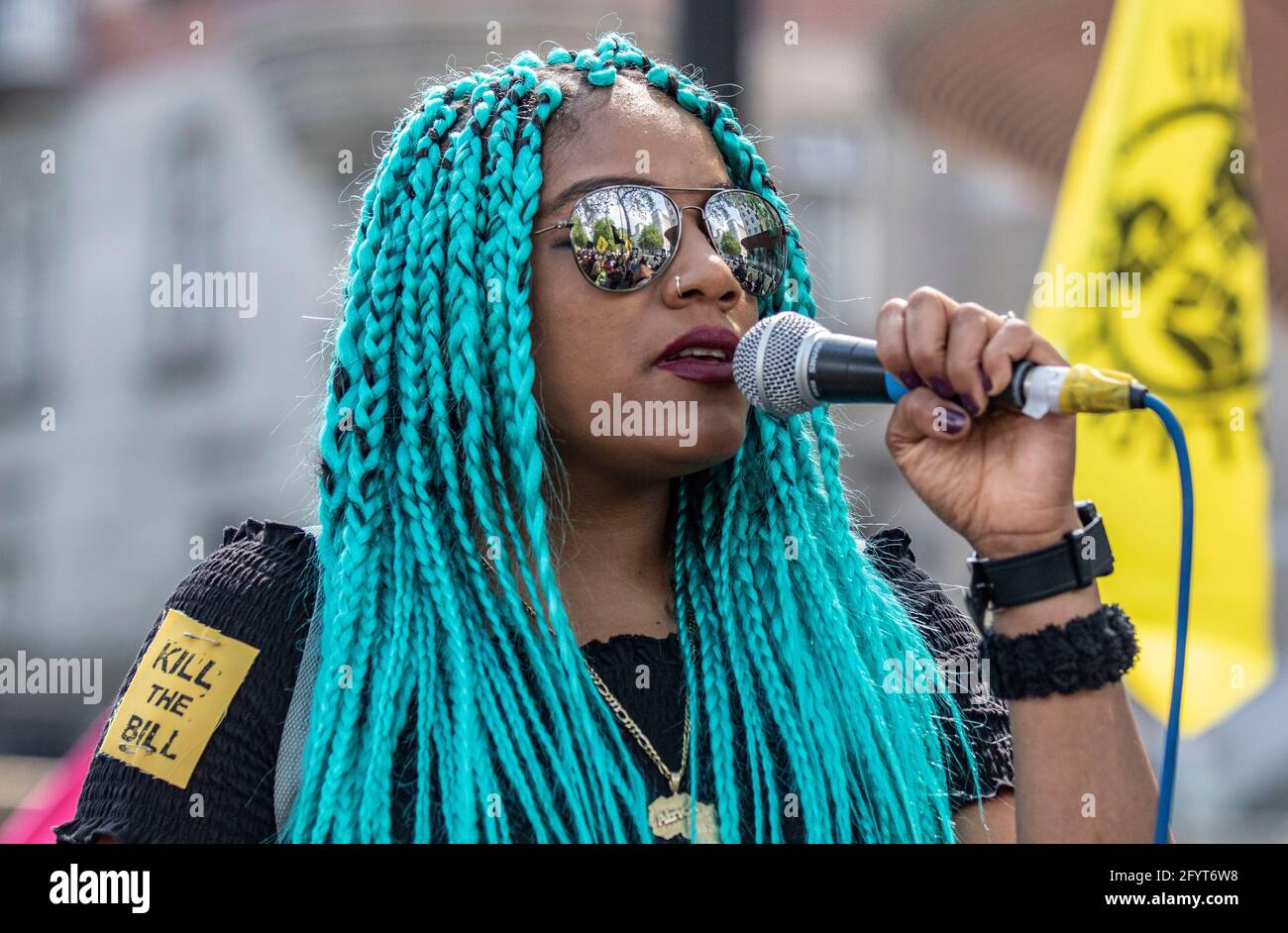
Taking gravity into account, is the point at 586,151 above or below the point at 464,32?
below

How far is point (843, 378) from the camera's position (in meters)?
1.97

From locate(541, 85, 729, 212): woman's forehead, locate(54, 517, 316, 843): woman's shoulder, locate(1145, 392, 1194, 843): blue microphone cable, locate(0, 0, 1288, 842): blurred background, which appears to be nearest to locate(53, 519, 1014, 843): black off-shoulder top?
locate(54, 517, 316, 843): woman's shoulder

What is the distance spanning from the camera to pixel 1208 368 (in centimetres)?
430

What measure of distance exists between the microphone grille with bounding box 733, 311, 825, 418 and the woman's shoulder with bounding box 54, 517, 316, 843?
676 mm

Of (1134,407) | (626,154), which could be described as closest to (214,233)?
(626,154)

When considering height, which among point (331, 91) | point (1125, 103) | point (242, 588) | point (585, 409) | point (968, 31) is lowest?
point (242, 588)

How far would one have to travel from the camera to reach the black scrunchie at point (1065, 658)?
190 cm

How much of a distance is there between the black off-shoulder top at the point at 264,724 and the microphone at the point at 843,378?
44 centimetres

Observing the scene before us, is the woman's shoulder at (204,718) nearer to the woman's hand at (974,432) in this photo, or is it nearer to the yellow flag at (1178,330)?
the woman's hand at (974,432)

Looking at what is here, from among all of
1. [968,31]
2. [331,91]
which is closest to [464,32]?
[331,91]

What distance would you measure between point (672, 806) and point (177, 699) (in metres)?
0.66
